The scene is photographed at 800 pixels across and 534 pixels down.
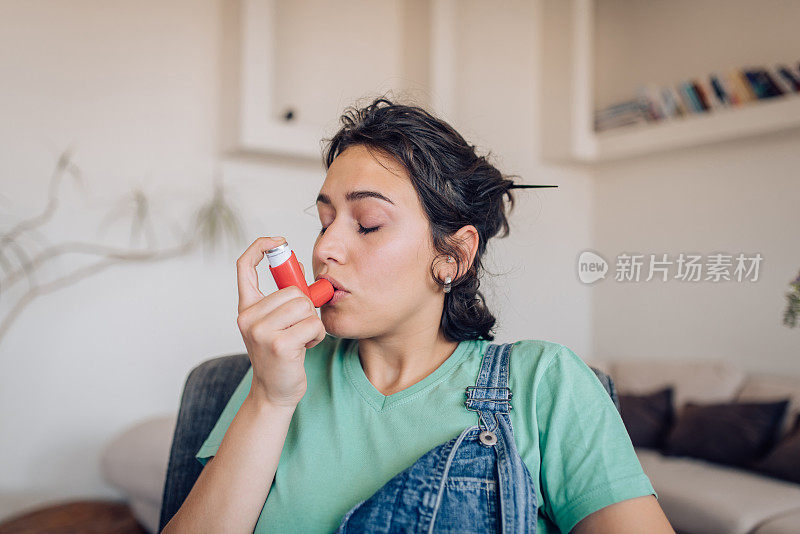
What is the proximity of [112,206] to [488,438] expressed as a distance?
2.57 meters

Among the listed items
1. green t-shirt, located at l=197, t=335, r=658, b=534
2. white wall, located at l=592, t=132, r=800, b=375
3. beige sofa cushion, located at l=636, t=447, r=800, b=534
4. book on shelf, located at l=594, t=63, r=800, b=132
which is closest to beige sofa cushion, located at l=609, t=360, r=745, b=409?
white wall, located at l=592, t=132, r=800, b=375

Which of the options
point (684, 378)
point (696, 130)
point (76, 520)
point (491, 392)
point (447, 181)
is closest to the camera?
point (491, 392)

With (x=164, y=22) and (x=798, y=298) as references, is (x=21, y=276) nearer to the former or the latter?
(x=164, y=22)

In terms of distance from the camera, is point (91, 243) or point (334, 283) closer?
point (334, 283)

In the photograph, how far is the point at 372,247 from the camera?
1102 mm

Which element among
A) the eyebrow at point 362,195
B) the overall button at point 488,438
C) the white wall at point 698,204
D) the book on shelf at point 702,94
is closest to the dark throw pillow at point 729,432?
the white wall at point 698,204

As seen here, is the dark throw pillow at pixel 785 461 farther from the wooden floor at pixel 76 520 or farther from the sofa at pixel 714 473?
the wooden floor at pixel 76 520

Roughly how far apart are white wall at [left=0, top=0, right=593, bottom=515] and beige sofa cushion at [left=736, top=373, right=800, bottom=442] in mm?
1121

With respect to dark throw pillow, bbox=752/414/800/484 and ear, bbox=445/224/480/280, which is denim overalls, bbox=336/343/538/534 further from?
dark throw pillow, bbox=752/414/800/484

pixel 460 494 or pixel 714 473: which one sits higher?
pixel 460 494

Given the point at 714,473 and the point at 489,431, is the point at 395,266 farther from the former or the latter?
the point at 714,473

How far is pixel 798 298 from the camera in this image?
2.06 meters

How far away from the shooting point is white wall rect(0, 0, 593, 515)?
2.82 metres

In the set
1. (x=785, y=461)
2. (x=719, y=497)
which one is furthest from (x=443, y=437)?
(x=785, y=461)
